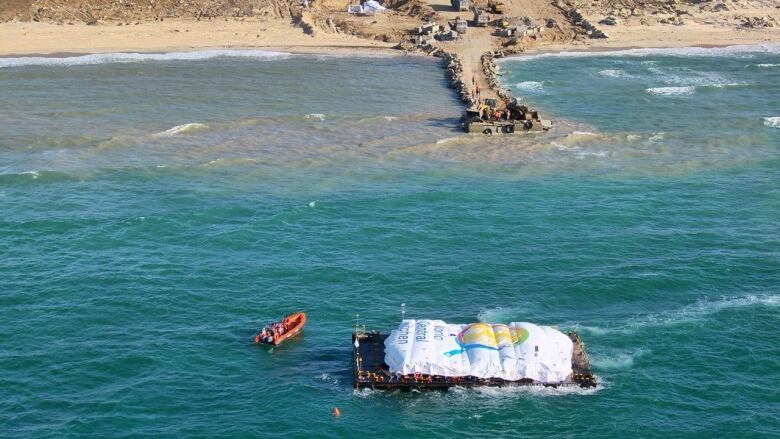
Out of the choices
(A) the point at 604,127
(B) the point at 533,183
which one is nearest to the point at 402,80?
(A) the point at 604,127

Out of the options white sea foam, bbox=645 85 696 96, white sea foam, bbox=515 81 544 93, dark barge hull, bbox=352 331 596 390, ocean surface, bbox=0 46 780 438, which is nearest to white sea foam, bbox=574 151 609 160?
ocean surface, bbox=0 46 780 438

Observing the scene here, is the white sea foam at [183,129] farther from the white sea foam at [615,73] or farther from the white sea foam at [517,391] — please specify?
the white sea foam at [517,391]

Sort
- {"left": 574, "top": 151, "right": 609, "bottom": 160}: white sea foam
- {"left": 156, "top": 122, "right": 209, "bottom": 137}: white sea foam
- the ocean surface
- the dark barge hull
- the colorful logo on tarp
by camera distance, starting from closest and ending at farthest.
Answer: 1. the ocean surface
2. the dark barge hull
3. the colorful logo on tarp
4. {"left": 574, "top": 151, "right": 609, "bottom": 160}: white sea foam
5. {"left": 156, "top": 122, "right": 209, "bottom": 137}: white sea foam

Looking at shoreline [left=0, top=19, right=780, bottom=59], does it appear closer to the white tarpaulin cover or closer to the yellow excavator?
the yellow excavator

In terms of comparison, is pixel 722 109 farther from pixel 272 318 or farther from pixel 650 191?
pixel 272 318

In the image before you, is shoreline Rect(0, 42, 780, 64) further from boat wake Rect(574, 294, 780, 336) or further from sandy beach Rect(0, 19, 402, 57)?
boat wake Rect(574, 294, 780, 336)

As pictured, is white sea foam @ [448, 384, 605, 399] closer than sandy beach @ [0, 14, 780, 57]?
Yes

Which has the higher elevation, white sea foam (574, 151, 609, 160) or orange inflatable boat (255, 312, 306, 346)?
white sea foam (574, 151, 609, 160)

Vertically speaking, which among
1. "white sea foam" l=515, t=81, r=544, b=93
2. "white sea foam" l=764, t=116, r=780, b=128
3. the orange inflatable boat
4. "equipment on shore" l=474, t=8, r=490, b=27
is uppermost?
"equipment on shore" l=474, t=8, r=490, b=27

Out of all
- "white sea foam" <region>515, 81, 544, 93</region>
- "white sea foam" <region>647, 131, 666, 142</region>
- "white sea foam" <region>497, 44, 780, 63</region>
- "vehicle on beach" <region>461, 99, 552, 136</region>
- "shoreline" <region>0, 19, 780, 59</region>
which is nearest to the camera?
"white sea foam" <region>647, 131, 666, 142</region>
